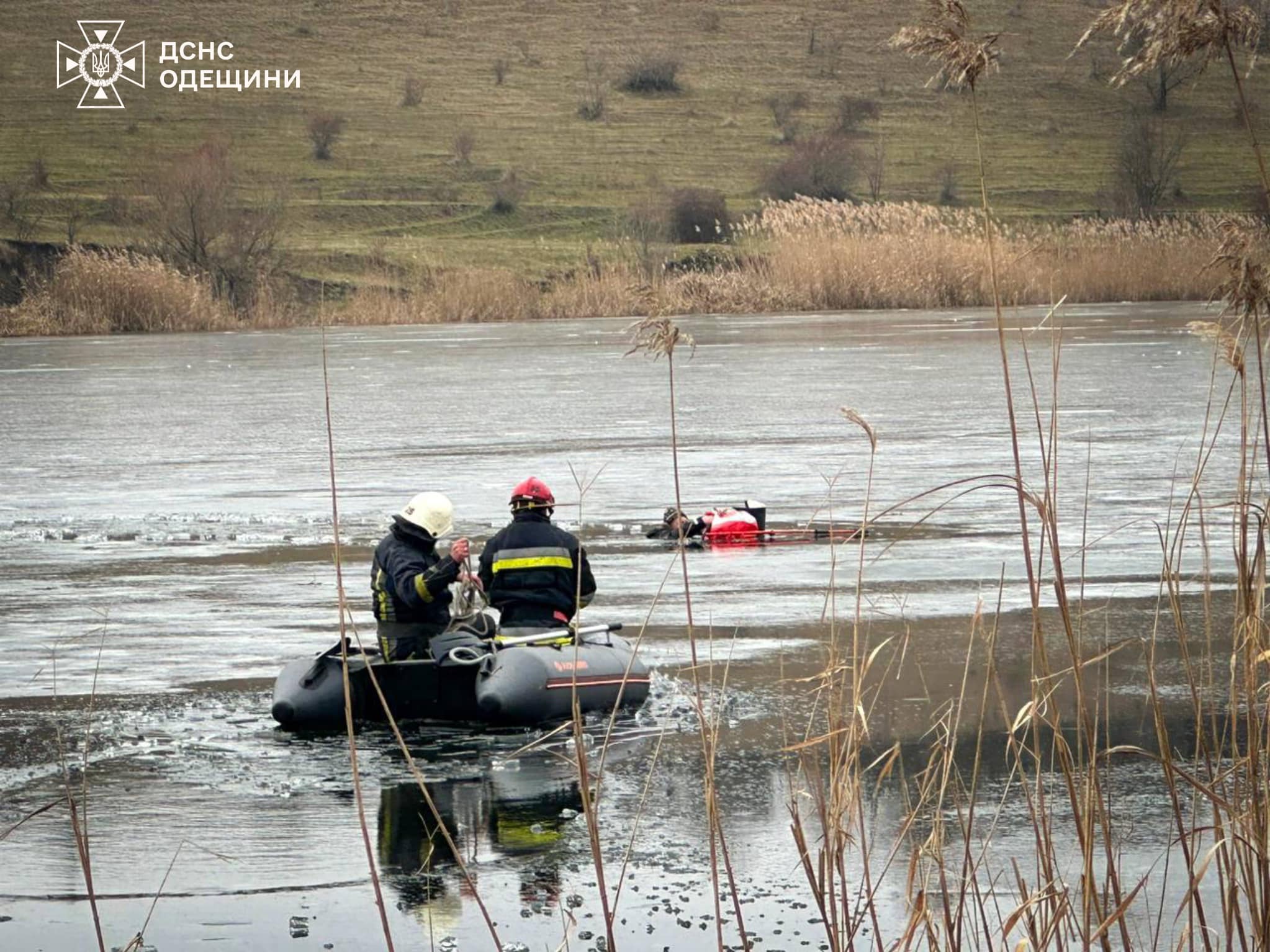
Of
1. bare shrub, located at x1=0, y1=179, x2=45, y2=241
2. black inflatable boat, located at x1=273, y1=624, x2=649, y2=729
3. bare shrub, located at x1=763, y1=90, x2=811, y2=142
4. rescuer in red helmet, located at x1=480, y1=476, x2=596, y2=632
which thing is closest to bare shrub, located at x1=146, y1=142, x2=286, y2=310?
bare shrub, located at x1=0, y1=179, x2=45, y2=241

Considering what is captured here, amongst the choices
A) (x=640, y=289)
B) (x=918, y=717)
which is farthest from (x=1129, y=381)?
(x=640, y=289)

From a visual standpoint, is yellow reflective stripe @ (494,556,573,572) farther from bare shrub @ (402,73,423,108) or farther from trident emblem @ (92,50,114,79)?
trident emblem @ (92,50,114,79)

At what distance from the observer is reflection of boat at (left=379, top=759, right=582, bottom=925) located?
646 cm

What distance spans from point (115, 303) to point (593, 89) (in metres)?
49.0

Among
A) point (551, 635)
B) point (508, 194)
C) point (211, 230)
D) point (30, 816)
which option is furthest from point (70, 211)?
point (30, 816)

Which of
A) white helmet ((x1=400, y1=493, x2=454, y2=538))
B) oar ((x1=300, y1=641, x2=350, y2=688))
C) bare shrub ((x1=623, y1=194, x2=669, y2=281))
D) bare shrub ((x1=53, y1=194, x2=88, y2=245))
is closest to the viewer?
oar ((x1=300, y1=641, x2=350, y2=688))

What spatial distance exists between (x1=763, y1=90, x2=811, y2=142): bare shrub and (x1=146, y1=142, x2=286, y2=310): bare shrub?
3733 centimetres

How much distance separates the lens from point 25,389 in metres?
29.5

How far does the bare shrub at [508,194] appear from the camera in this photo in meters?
74.7

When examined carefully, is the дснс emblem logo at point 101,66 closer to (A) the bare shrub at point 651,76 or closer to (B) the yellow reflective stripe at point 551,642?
(A) the bare shrub at point 651,76

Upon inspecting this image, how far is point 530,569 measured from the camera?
9.58m

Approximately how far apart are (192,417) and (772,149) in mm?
61879

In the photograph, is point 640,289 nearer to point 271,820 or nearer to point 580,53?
point 271,820

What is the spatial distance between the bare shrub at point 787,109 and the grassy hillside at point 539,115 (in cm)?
62
